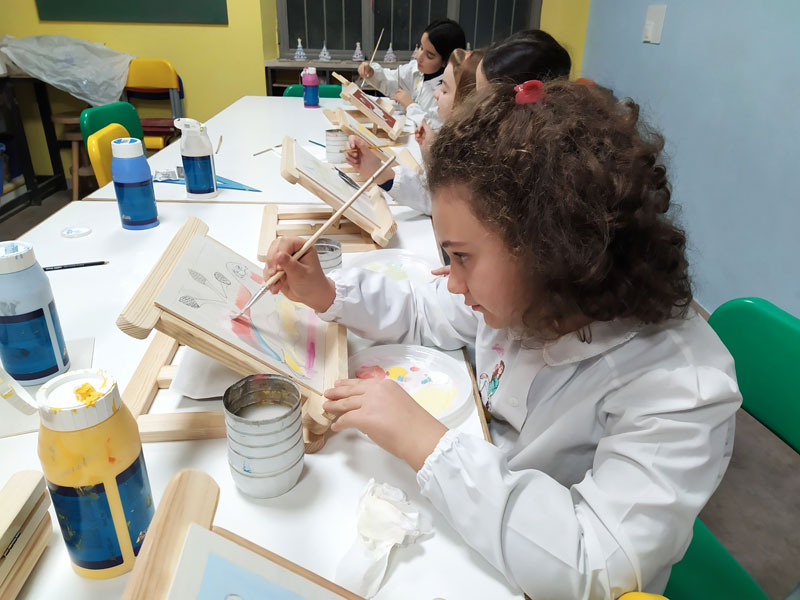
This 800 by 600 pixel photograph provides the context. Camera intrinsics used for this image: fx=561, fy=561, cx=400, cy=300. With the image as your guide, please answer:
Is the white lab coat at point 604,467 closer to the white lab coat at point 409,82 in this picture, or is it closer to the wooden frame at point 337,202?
Result: the wooden frame at point 337,202

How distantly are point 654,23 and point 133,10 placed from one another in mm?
3359

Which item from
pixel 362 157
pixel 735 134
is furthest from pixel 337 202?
pixel 735 134

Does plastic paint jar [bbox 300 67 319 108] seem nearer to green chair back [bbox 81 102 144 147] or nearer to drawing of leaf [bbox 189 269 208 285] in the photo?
green chair back [bbox 81 102 144 147]

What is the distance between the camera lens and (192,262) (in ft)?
2.60

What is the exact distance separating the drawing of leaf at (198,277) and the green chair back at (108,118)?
1.74m

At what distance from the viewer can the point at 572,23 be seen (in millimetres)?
4047

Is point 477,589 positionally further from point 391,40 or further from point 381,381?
point 391,40

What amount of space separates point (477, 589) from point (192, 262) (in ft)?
1.82

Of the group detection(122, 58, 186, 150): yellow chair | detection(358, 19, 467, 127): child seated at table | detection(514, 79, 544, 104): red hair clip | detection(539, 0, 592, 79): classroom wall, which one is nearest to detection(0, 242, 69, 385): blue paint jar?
detection(514, 79, 544, 104): red hair clip

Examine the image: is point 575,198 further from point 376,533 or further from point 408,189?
point 408,189

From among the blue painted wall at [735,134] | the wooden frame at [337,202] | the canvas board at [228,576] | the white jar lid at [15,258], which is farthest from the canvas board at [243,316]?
the blue painted wall at [735,134]

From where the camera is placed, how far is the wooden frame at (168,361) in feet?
2.04

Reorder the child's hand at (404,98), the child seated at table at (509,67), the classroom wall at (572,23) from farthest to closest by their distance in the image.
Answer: the classroom wall at (572,23) < the child's hand at (404,98) < the child seated at table at (509,67)

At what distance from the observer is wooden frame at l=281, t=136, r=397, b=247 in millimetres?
1288
